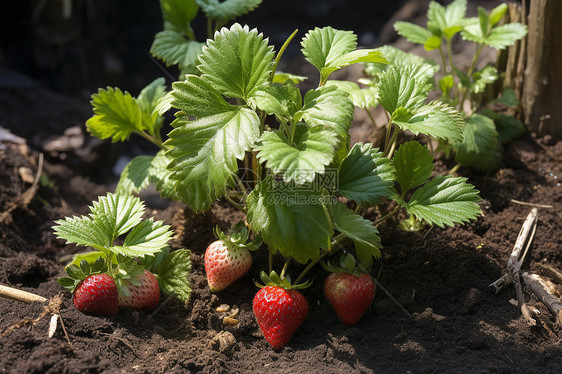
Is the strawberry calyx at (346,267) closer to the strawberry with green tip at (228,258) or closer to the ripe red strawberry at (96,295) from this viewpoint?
the strawberry with green tip at (228,258)

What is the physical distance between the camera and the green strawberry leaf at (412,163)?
66.2 inches

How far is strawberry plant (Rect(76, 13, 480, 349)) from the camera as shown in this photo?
4.85 feet

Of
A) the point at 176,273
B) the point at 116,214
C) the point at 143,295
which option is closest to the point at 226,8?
the point at 116,214

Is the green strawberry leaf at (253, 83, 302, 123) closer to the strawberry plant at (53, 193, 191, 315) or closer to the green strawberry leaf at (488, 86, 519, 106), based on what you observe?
the strawberry plant at (53, 193, 191, 315)

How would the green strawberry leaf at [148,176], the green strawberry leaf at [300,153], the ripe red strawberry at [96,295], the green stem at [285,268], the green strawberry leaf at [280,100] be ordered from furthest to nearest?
the green strawberry leaf at [148,176] < the green stem at [285,268] < the ripe red strawberry at [96,295] < the green strawberry leaf at [280,100] < the green strawberry leaf at [300,153]

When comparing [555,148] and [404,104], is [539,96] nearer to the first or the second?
[555,148]

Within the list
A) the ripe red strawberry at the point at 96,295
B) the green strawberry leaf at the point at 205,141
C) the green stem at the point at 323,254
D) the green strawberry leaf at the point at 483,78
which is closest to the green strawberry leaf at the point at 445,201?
the green stem at the point at 323,254

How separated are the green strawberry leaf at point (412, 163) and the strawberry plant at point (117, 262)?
71cm

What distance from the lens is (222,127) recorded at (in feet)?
5.01

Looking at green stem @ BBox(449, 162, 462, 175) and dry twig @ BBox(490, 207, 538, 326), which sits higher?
green stem @ BBox(449, 162, 462, 175)

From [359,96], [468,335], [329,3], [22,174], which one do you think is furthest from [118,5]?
[468,335]

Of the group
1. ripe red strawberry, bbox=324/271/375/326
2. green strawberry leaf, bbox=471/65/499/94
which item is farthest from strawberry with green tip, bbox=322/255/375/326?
green strawberry leaf, bbox=471/65/499/94

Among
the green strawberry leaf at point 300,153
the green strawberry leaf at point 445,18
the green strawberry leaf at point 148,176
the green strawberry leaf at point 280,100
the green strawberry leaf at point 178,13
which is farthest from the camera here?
the green strawberry leaf at point 445,18

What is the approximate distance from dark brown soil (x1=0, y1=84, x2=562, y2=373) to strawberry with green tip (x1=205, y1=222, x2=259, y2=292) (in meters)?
0.08
